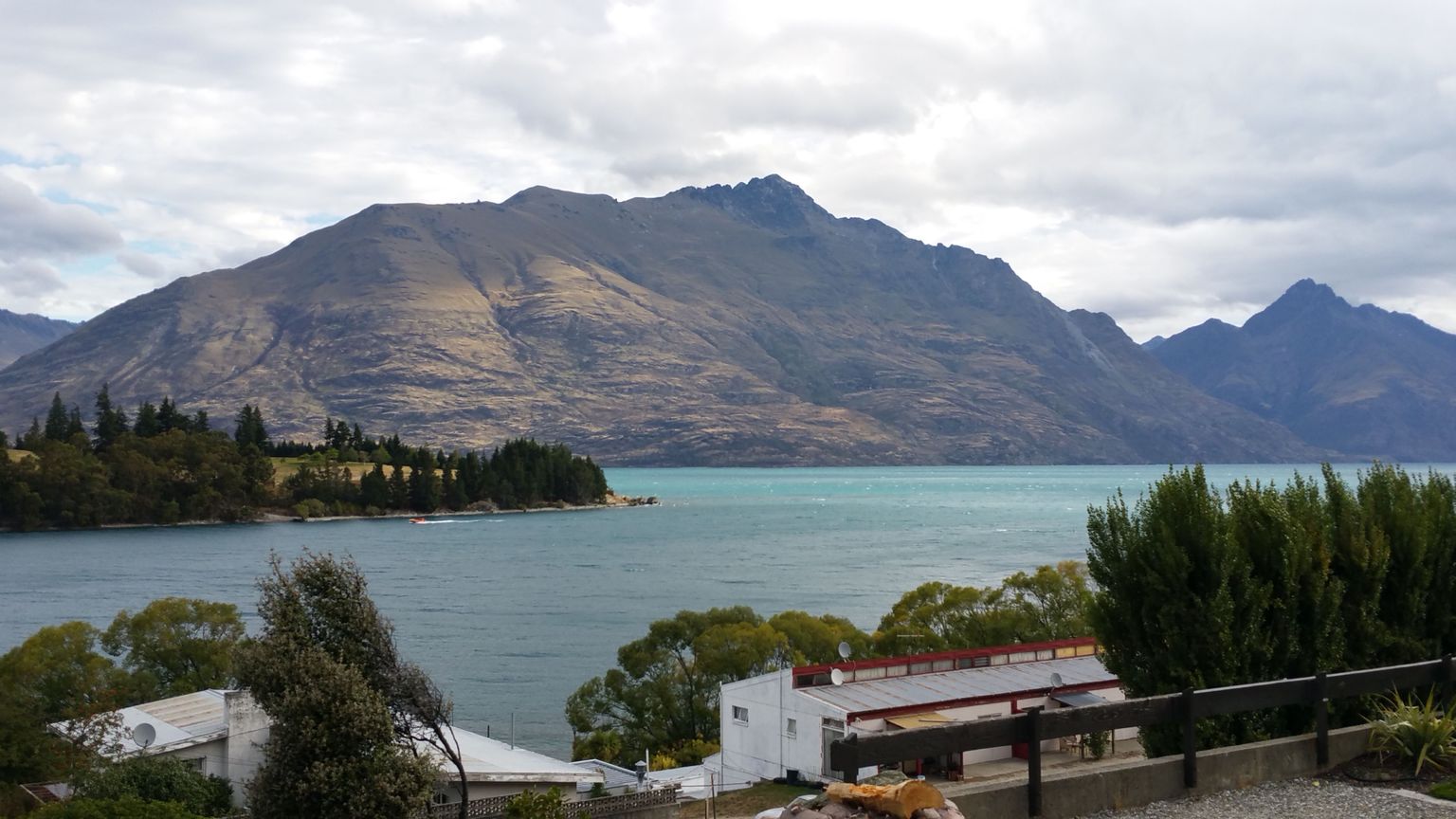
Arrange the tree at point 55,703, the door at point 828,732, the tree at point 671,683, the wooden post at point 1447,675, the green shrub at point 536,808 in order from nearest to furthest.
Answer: the wooden post at point 1447,675 → the green shrub at point 536,808 → the door at point 828,732 → the tree at point 55,703 → the tree at point 671,683

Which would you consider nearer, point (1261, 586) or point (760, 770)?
point (1261, 586)

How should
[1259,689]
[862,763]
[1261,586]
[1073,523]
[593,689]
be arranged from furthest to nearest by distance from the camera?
[1073,523]
[593,689]
[1261,586]
[1259,689]
[862,763]

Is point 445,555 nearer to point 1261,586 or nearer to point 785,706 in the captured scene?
point 785,706

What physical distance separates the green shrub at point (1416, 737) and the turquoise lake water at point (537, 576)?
47958 millimetres

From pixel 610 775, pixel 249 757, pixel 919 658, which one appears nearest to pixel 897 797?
pixel 249 757

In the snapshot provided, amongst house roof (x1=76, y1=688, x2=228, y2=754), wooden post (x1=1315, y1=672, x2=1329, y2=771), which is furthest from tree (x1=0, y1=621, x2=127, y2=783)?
wooden post (x1=1315, y1=672, x2=1329, y2=771)

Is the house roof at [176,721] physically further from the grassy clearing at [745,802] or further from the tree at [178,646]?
the grassy clearing at [745,802]

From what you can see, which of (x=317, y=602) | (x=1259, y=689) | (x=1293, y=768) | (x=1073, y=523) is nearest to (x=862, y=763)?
(x=1259, y=689)

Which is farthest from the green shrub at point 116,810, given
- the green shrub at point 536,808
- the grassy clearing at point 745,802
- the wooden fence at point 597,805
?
the grassy clearing at point 745,802

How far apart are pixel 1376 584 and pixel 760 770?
90.4 feet

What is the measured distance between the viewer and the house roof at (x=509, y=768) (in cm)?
3606

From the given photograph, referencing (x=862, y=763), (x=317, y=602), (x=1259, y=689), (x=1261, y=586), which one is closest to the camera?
(x=862, y=763)

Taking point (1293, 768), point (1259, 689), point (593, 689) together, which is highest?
point (1259, 689)

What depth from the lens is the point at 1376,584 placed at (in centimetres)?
1814
